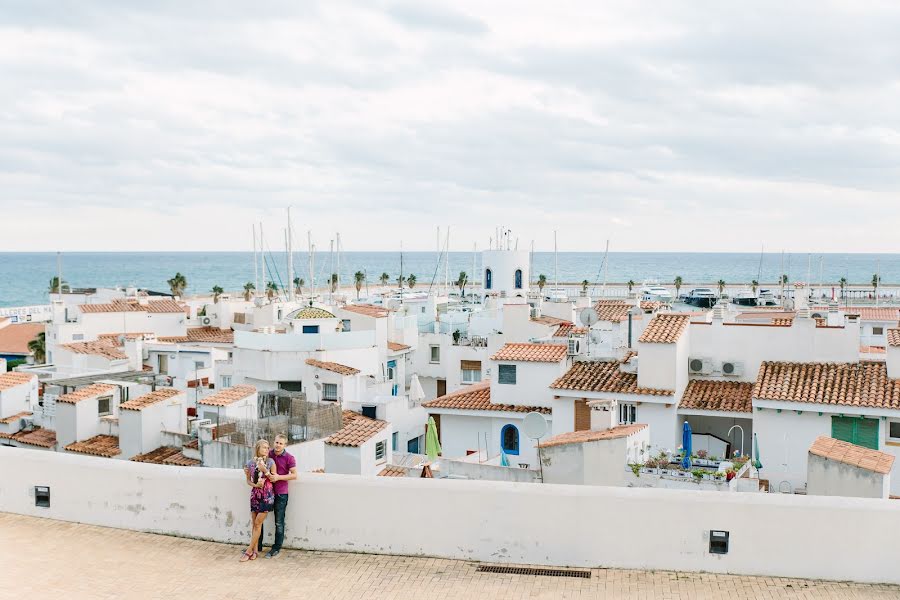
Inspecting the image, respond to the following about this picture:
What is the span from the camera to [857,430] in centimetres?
1984

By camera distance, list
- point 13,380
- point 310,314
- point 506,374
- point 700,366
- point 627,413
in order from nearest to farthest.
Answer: point 627,413 → point 700,366 → point 506,374 → point 13,380 → point 310,314

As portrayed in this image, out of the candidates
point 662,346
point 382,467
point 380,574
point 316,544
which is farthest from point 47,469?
point 662,346

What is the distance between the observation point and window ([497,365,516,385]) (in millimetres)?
25391

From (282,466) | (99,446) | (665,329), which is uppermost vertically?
(665,329)

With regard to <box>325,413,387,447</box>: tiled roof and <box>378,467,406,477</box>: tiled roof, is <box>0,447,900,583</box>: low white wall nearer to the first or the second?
<box>325,413,387,447</box>: tiled roof

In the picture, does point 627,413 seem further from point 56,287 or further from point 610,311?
point 56,287

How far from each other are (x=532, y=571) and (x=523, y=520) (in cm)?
49

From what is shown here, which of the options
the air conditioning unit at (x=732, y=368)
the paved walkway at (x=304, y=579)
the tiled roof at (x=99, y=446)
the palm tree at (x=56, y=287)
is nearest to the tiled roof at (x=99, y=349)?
the tiled roof at (x=99, y=446)

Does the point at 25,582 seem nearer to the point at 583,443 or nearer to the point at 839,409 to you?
the point at 583,443

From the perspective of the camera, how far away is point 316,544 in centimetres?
974

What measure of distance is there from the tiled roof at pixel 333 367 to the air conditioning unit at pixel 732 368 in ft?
38.3

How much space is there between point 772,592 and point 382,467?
12198 millimetres

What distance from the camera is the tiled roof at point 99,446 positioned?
23.4 metres

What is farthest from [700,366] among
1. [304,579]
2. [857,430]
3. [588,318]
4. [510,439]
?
[304,579]
